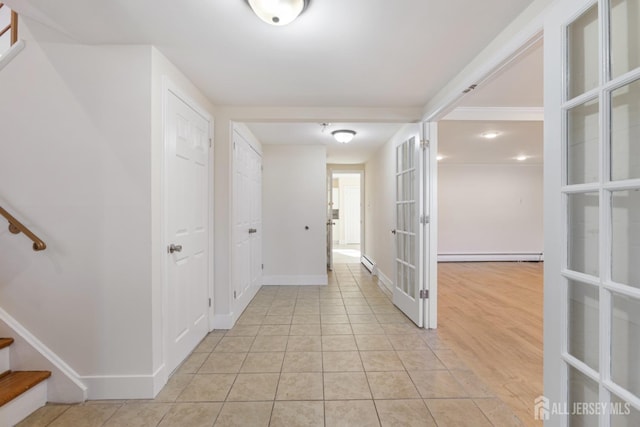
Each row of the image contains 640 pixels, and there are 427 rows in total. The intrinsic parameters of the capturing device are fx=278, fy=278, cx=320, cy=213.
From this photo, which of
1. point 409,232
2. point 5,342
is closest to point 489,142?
point 409,232

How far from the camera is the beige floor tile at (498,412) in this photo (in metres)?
1.56

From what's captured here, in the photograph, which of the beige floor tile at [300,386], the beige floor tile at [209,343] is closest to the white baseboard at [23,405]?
the beige floor tile at [209,343]

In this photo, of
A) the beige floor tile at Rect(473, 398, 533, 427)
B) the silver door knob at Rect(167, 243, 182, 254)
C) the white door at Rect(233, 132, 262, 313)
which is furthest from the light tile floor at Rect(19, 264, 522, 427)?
the silver door knob at Rect(167, 243, 182, 254)

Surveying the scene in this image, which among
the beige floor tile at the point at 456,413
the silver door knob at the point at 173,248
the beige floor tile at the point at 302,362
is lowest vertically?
the beige floor tile at the point at 456,413

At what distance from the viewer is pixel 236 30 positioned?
1.63 m

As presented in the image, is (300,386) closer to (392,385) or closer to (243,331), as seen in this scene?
(392,385)

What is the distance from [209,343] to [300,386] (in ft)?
3.54

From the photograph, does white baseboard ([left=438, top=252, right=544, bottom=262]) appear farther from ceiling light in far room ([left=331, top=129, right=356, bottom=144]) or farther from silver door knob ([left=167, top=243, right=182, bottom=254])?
silver door knob ([left=167, top=243, right=182, bottom=254])

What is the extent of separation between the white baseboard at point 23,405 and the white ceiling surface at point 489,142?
13.7 feet

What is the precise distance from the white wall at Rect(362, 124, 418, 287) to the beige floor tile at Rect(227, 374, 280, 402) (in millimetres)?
2145

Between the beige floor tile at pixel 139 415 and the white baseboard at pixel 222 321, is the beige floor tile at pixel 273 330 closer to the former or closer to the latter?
the white baseboard at pixel 222 321

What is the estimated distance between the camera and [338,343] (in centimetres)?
252

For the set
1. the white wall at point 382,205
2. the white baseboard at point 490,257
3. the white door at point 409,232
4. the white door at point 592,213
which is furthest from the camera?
the white baseboard at point 490,257

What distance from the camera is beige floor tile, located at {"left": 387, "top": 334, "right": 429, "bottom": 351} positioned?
2424mm
